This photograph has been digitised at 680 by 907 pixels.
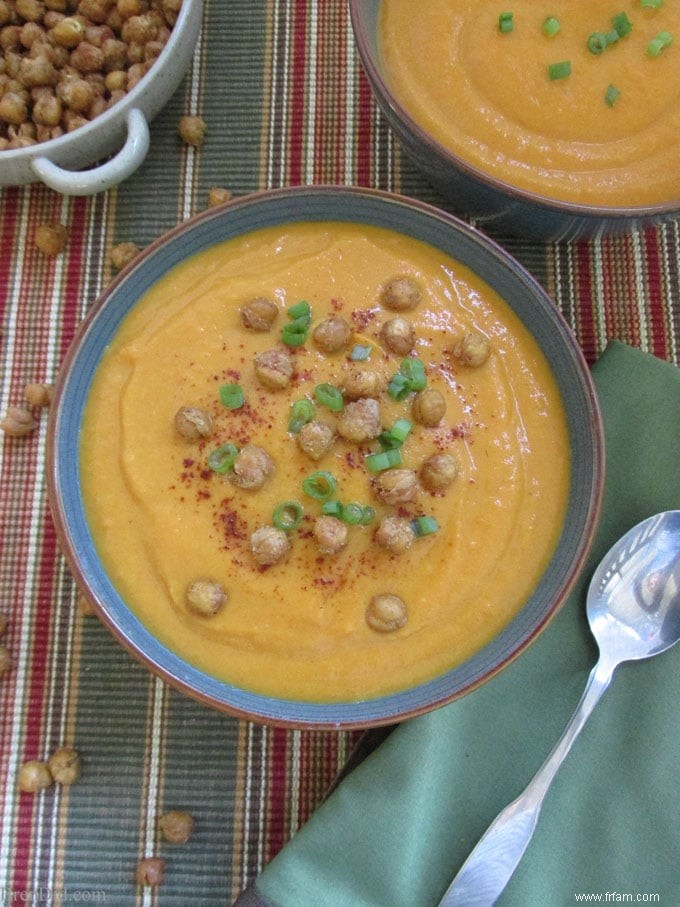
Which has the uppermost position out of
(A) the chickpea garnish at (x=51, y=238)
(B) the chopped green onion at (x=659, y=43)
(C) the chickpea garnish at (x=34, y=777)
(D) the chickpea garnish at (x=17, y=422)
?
(B) the chopped green onion at (x=659, y=43)

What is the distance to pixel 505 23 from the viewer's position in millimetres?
2021

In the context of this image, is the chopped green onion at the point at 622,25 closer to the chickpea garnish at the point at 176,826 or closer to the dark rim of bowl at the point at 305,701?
the dark rim of bowl at the point at 305,701

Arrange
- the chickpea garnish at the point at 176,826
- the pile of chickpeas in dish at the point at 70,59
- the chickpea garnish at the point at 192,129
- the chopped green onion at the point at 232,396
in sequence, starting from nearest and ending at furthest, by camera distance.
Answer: the chopped green onion at the point at 232,396 → the chickpea garnish at the point at 176,826 → the pile of chickpeas in dish at the point at 70,59 → the chickpea garnish at the point at 192,129

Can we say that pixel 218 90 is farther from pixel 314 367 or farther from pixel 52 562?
pixel 52 562

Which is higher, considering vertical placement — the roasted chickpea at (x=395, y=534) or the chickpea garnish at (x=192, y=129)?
the chickpea garnish at (x=192, y=129)

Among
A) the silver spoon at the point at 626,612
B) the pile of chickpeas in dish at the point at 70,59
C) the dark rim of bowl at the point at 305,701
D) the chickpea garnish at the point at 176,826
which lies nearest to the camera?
the dark rim of bowl at the point at 305,701

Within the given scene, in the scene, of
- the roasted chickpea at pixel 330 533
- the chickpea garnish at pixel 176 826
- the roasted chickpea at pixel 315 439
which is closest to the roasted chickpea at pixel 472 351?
the roasted chickpea at pixel 315 439

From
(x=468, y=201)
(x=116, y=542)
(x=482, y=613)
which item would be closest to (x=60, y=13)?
(x=468, y=201)

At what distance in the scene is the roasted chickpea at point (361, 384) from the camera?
1860 mm

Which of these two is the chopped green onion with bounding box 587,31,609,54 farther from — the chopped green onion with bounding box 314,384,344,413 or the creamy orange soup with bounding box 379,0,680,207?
the chopped green onion with bounding box 314,384,344,413

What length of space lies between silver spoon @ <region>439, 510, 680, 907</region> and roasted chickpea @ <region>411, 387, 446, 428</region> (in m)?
0.58

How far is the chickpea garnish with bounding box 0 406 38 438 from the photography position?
7.39 ft

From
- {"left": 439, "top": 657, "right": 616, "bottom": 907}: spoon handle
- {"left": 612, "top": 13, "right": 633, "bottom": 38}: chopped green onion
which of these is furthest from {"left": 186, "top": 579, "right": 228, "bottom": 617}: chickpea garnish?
{"left": 612, "top": 13, "right": 633, "bottom": 38}: chopped green onion

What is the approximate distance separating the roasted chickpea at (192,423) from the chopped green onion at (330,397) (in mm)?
249
